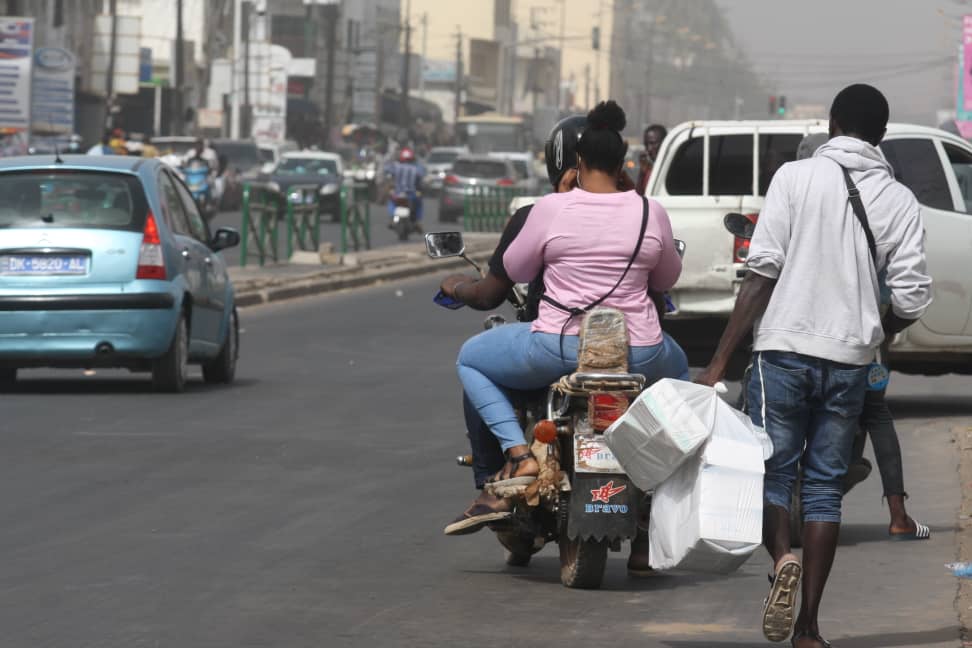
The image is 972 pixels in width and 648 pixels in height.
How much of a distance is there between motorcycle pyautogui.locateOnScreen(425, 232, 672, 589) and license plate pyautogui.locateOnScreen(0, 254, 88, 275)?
276 inches

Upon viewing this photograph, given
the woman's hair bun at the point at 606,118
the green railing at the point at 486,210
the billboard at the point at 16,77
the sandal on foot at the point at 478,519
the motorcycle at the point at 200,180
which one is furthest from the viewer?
the green railing at the point at 486,210

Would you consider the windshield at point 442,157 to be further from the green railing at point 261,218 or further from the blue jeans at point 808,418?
the blue jeans at point 808,418

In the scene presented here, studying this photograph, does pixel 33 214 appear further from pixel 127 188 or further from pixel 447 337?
pixel 447 337

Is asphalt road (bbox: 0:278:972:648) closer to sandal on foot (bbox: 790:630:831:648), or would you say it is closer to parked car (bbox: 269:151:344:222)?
sandal on foot (bbox: 790:630:831:648)

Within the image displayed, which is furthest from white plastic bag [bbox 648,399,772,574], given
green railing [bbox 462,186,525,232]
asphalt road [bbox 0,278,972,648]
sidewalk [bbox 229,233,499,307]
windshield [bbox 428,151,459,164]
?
windshield [bbox 428,151,459,164]

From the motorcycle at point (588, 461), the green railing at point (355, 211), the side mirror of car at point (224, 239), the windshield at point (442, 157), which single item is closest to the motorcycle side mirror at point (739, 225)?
the motorcycle at point (588, 461)

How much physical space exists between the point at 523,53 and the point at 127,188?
185092 mm

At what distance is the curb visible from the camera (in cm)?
2448

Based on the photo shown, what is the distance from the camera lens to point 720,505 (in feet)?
19.5

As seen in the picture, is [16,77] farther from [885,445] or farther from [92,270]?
[885,445]

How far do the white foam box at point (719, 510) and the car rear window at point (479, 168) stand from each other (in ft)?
156

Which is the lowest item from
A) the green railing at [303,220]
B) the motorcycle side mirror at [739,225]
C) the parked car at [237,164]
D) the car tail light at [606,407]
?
the parked car at [237,164]

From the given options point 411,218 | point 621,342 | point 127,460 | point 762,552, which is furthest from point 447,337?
point 411,218

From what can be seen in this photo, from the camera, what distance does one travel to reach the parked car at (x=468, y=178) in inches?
2061
